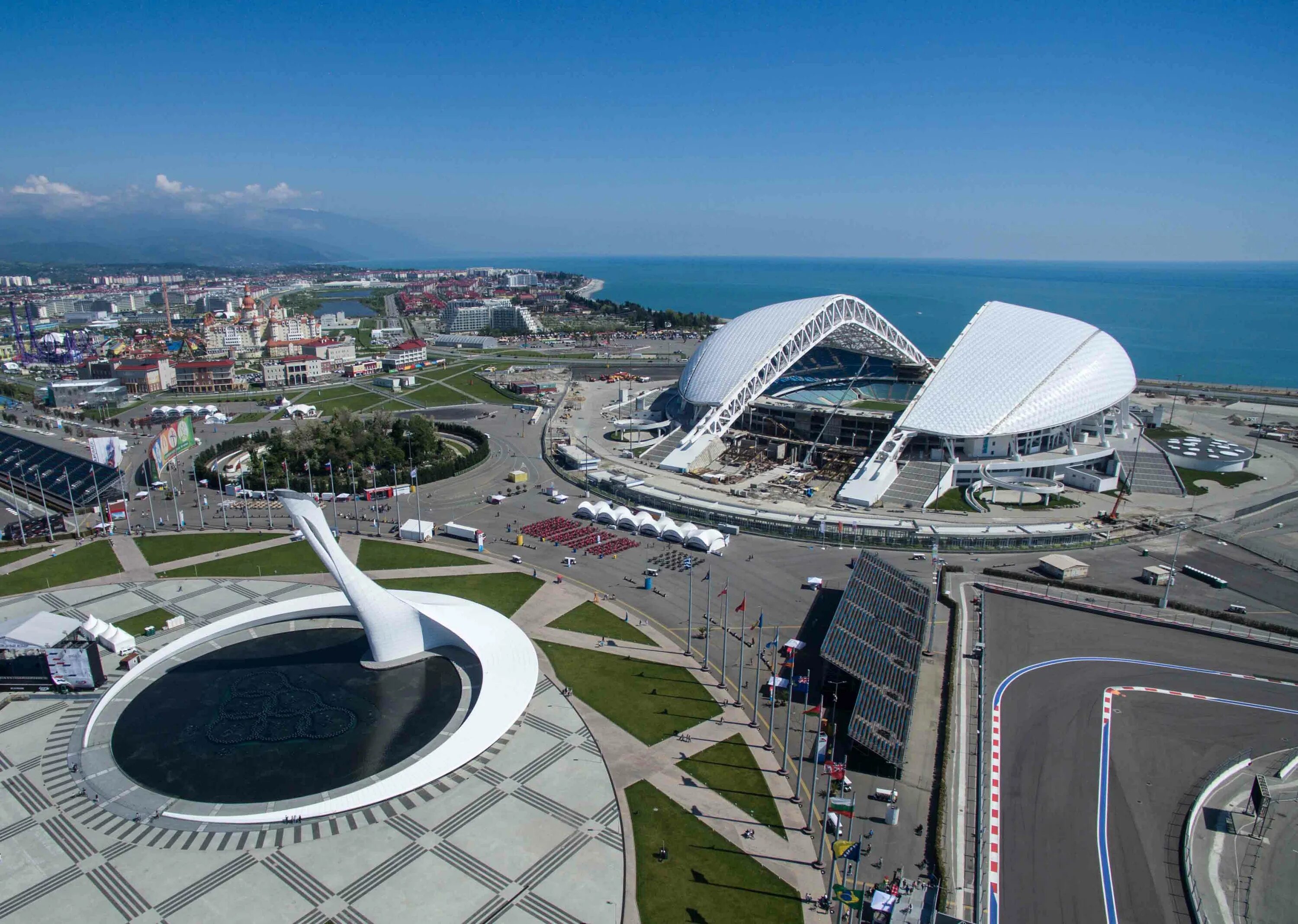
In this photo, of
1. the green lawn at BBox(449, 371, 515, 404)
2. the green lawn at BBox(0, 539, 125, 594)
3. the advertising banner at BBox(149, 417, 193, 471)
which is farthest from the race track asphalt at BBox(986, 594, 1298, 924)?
the green lawn at BBox(449, 371, 515, 404)

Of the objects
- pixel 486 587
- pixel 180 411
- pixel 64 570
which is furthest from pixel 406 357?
pixel 486 587

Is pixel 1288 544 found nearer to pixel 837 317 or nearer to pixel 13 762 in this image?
pixel 837 317

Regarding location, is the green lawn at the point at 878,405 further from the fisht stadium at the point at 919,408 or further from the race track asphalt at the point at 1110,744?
the race track asphalt at the point at 1110,744

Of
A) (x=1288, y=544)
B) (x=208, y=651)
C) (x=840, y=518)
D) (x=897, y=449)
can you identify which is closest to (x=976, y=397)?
(x=897, y=449)

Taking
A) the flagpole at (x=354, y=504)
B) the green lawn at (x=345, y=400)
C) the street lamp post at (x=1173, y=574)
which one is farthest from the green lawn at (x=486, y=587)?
the green lawn at (x=345, y=400)

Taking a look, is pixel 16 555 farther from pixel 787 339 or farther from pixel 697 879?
pixel 787 339

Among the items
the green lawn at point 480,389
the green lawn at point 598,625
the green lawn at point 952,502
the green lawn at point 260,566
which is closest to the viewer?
the green lawn at point 598,625
